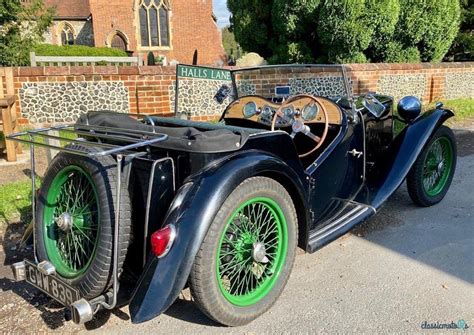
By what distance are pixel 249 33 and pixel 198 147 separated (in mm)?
11298

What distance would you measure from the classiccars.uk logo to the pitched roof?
109ft

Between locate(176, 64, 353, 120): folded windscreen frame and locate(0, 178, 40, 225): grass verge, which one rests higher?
locate(176, 64, 353, 120): folded windscreen frame

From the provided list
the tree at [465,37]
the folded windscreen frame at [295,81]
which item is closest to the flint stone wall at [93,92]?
the folded windscreen frame at [295,81]

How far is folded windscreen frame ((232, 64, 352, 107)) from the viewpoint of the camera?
357 centimetres

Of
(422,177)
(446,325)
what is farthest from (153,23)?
(446,325)

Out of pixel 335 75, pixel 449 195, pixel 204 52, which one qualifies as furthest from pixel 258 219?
pixel 204 52

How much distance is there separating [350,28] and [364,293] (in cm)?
922

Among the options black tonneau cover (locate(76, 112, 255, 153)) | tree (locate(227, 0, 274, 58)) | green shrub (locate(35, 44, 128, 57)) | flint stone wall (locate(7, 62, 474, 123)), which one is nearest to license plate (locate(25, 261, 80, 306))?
black tonneau cover (locate(76, 112, 255, 153))

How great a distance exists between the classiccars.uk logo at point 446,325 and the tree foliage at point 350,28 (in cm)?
947

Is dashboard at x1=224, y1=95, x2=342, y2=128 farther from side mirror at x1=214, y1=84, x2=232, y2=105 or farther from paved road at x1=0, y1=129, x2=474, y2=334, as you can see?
paved road at x1=0, y1=129, x2=474, y2=334

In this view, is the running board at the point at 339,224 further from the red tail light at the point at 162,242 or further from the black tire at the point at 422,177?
the red tail light at the point at 162,242

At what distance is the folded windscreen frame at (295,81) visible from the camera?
357 centimetres

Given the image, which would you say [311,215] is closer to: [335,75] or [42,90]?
[335,75]

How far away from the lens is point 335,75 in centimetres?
359
